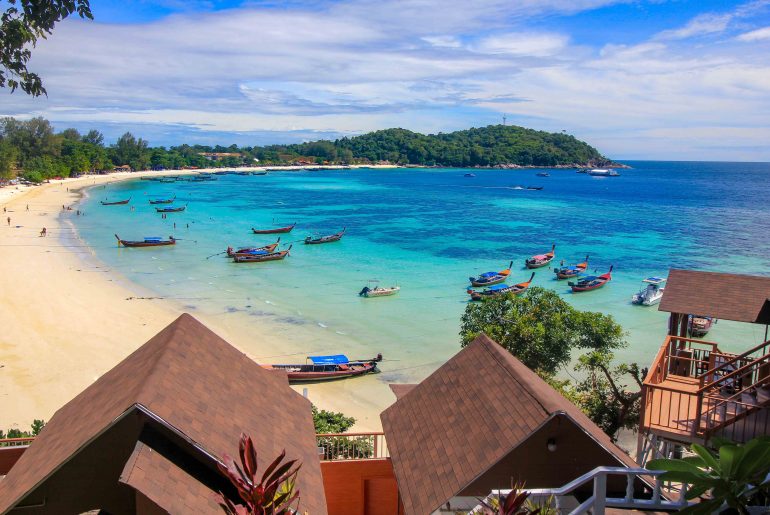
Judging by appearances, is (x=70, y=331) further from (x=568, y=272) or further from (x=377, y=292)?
(x=568, y=272)

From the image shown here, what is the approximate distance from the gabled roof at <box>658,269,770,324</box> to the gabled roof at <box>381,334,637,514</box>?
485 cm

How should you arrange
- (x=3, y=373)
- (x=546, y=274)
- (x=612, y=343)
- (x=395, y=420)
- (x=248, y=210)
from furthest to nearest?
(x=248, y=210) → (x=546, y=274) → (x=3, y=373) → (x=612, y=343) → (x=395, y=420)

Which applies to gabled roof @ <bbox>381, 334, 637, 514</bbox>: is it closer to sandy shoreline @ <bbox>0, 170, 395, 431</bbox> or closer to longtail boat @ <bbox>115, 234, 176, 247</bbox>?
sandy shoreline @ <bbox>0, 170, 395, 431</bbox>

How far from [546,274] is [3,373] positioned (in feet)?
118

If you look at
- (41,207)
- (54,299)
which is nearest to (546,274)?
(54,299)

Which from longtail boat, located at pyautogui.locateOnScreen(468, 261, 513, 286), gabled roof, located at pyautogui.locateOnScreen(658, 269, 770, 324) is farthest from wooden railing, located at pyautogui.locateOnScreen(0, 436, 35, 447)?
longtail boat, located at pyautogui.locateOnScreen(468, 261, 513, 286)

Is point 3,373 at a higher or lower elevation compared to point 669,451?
lower

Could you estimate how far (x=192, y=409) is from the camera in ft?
26.2

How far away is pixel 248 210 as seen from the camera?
85.4m

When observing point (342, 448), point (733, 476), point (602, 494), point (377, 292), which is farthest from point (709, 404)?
point (377, 292)

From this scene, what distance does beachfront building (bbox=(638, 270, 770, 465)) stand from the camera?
9.58m

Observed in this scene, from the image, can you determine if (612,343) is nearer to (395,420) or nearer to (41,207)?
(395,420)

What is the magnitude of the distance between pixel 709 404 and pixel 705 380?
195cm

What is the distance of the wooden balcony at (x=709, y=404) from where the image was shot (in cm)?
941
